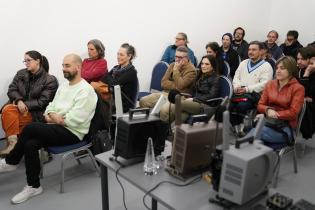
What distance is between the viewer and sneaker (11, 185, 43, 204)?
7.77 ft

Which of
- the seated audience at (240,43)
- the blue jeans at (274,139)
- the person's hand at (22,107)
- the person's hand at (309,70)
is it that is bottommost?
the blue jeans at (274,139)

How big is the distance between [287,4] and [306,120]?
3643 millimetres

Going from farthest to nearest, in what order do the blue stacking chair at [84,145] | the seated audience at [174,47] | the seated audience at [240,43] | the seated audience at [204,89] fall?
the seated audience at [240,43] → the seated audience at [174,47] → the seated audience at [204,89] → the blue stacking chair at [84,145]

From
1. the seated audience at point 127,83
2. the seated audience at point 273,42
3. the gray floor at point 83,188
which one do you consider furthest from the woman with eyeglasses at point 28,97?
the seated audience at point 273,42

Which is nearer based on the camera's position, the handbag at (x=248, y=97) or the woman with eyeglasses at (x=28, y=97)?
the woman with eyeglasses at (x=28, y=97)

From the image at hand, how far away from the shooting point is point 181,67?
3.54 meters

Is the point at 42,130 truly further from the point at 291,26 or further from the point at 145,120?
the point at 291,26

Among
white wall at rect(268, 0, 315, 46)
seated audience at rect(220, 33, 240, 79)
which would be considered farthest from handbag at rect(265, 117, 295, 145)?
white wall at rect(268, 0, 315, 46)

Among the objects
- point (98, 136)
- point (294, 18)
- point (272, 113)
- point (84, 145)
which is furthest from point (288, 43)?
point (84, 145)

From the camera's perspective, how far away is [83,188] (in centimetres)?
259

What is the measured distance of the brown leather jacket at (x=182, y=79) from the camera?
11.4 ft

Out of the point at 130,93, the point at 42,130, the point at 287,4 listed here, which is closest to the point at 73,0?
the point at 130,93

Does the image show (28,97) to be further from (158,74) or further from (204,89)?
(204,89)

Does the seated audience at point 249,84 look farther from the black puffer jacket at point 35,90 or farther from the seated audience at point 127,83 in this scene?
the black puffer jacket at point 35,90
